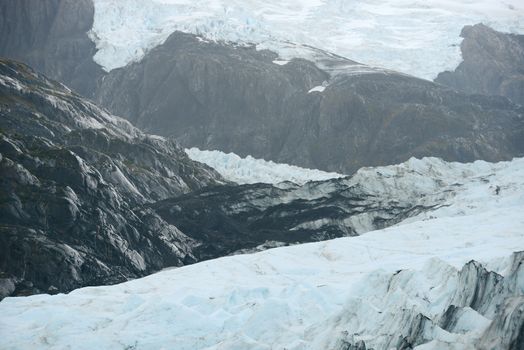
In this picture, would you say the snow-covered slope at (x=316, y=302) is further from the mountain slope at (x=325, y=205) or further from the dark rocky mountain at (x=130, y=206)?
the mountain slope at (x=325, y=205)

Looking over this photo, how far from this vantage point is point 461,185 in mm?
172000

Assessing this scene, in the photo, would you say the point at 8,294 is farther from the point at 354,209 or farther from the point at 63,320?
the point at 354,209

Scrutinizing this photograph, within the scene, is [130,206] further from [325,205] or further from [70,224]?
[325,205]

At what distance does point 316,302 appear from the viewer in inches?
3501

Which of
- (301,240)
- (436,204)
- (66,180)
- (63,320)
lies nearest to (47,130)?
(66,180)

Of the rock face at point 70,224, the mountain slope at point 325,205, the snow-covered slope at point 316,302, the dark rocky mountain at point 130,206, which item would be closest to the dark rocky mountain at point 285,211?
the mountain slope at point 325,205

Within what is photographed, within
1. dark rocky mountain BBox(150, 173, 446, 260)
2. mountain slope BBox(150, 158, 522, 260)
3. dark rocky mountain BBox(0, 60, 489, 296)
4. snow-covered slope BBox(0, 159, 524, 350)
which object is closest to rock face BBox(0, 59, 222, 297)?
dark rocky mountain BBox(0, 60, 489, 296)

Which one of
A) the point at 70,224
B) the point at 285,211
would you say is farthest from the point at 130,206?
the point at 285,211

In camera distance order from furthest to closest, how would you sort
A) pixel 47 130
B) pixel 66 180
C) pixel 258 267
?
pixel 47 130, pixel 66 180, pixel 258 267

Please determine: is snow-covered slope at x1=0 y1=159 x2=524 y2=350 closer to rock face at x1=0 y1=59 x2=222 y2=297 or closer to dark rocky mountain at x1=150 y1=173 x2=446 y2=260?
rock face at x1=0 y1=59 x2=222 y2=297

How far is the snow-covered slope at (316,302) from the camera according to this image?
72.1 metres

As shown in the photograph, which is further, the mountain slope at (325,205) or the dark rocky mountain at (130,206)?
the mountain slope at (325,205)

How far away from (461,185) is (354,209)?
762 inches

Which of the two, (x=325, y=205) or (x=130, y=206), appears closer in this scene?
(x=130, y=206)
